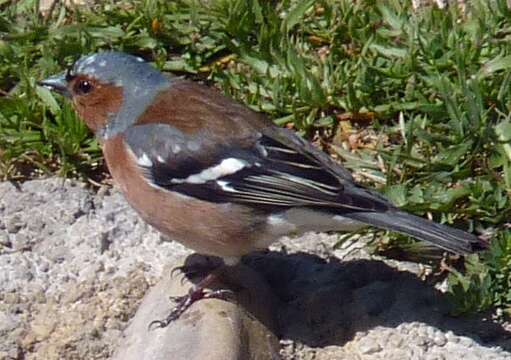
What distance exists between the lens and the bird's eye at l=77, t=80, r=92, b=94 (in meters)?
5.61

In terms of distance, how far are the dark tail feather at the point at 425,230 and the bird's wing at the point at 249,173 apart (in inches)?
1.5

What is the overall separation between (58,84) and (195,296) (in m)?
1.11

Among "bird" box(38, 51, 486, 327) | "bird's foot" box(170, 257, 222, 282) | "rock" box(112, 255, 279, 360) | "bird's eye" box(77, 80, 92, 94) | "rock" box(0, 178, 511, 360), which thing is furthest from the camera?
"bird's eye" box(77, 80, 92, 94)

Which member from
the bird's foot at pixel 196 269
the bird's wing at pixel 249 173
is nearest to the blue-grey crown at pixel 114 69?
the bird's wing at pixel 249 173

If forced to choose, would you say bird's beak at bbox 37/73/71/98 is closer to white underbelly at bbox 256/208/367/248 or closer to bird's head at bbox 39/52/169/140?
bird's head at bbox 39/52/169/140

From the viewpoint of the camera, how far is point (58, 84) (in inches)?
223

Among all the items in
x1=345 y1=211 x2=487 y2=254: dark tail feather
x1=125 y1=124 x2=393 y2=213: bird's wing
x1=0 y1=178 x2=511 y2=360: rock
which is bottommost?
x1=0 y1=178 x2=511 y2=360: rock

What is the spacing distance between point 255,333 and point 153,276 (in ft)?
2.37

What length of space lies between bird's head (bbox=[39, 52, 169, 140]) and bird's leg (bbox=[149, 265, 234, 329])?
717 mm

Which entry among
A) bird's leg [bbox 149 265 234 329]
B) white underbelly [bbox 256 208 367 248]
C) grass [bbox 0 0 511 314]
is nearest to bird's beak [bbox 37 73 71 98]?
grass [bbox 0 0 511 314]

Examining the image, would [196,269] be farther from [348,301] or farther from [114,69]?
[114,69]

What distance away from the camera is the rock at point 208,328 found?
488 cm

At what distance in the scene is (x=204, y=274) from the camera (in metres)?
5.53

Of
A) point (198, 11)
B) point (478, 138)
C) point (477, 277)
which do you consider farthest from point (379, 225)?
point (198, 11)
